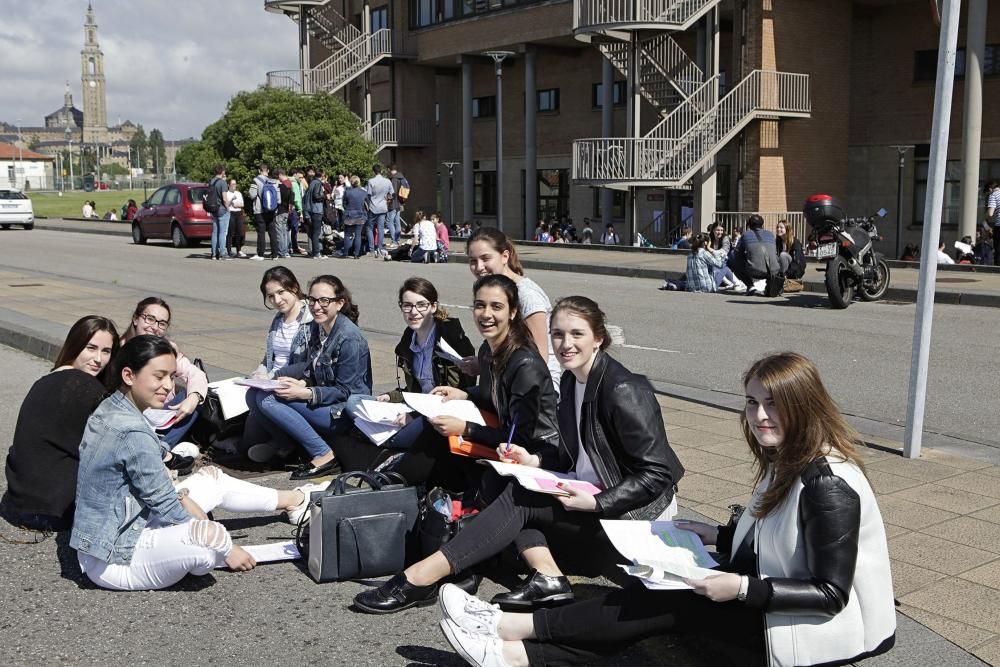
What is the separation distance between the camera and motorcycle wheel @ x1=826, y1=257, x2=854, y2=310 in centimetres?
1506

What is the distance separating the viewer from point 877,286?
16016 mm

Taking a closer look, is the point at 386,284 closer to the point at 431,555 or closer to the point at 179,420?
the point at 179,420

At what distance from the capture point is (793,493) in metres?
3.32

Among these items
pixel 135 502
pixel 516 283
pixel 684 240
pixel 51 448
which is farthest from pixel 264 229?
pixel 135 502

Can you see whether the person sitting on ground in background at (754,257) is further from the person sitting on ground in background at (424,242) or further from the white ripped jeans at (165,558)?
the white ripped jeans at (165,558)

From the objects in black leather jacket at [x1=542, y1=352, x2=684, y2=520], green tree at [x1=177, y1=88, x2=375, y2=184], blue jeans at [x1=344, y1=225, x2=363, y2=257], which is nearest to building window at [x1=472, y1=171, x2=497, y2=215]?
green tree at [x1=177, y1=88, x2=375, y2=184]

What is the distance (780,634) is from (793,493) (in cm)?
43

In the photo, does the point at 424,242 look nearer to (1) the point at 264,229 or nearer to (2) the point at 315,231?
(2) the point at 315,231

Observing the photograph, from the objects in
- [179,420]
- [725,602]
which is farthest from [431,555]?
[179,420]

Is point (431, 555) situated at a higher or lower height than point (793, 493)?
lower

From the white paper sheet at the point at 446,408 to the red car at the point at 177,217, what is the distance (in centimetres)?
2185

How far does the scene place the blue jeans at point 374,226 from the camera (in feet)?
81.6

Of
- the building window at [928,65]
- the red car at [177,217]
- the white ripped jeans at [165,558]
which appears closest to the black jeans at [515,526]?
the white ripped jeans at [165,558]

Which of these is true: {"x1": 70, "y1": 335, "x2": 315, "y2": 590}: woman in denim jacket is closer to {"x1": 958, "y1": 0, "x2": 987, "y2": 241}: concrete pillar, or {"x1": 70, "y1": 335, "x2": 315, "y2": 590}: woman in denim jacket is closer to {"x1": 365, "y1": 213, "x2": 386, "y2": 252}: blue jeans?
{"x1": 365, "y1": 213, "x2": 386, "y2": 252}: blue jeans
